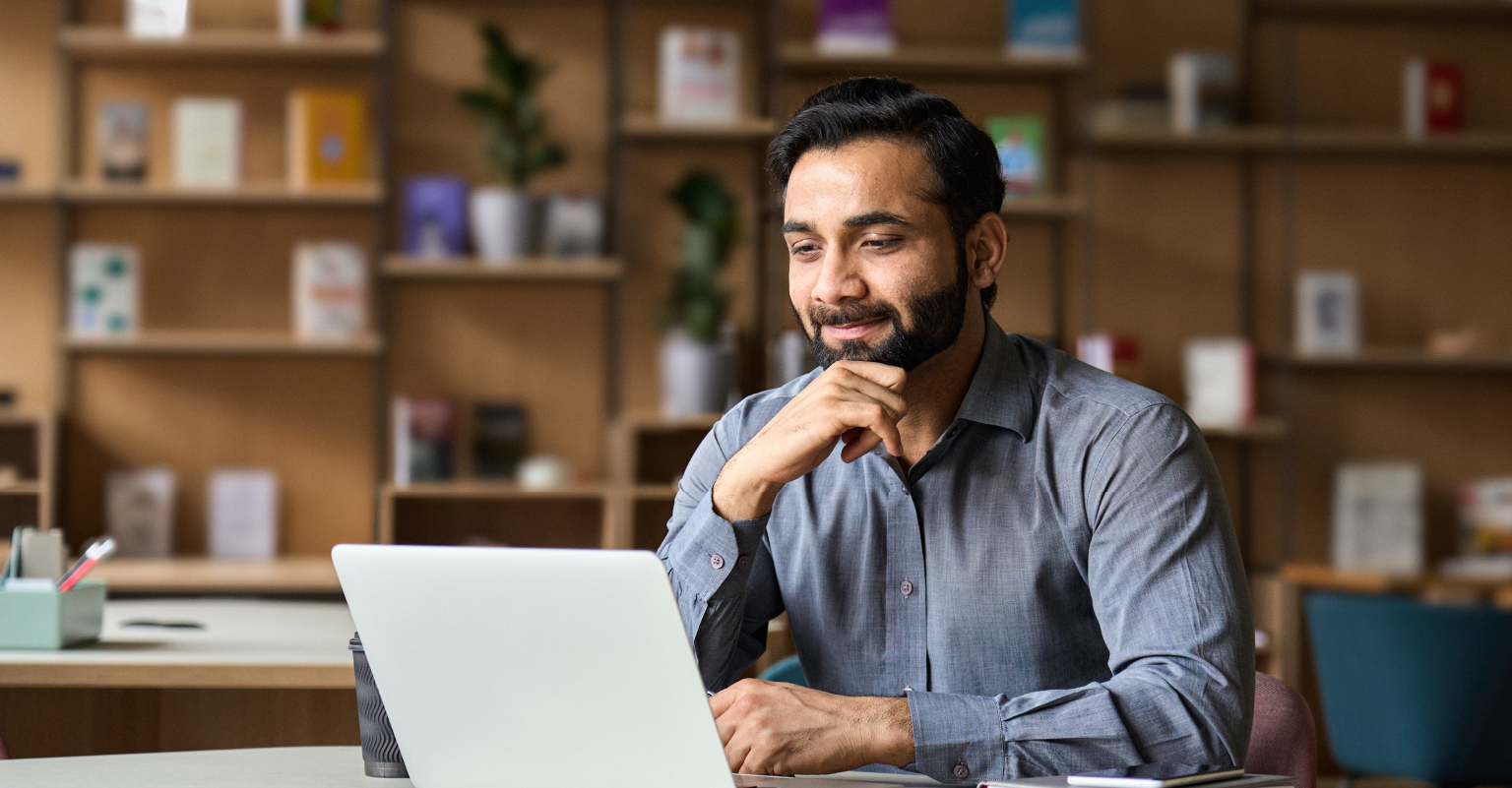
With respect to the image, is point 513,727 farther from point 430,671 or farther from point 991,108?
point 991,108

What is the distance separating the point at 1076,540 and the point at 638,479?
2868 millimetres

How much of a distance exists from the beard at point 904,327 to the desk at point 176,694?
34.2 inches

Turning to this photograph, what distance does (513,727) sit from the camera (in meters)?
1.09

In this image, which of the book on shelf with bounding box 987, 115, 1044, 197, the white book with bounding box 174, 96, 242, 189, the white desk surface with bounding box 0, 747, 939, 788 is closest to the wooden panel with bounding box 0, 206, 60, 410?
the white book with bounding box 174, 96, 242, 189

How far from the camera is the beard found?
4.89 feet

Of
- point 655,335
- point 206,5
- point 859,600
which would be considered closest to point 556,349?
point 655,335

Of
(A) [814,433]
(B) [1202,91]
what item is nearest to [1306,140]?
(B) [1202,91]

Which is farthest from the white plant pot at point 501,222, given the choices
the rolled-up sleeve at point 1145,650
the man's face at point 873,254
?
the rolled-up sleeve at point 1145,650

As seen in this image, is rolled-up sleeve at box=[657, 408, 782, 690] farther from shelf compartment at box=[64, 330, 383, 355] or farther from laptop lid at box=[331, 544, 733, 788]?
shelf compartment at box=[64, 330, 383, 355]

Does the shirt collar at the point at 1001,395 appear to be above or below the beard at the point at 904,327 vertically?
below

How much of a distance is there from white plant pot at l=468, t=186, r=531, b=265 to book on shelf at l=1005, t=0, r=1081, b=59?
1.53 metres

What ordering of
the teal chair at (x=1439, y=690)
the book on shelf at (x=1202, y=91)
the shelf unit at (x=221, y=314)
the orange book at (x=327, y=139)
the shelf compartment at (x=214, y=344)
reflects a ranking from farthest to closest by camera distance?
1. the book on shelf at (x=1202, y=91)
2. the shelf unit at (x=221, y=314)
3. the orange book at (x=327, y=139)
4. the shelf compartment at (x=214, y=344)
5. the teal chair at (x=1439, y=690)

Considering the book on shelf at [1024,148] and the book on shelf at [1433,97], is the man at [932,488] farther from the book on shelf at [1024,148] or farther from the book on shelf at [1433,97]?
the book on shelf at [1433,97]

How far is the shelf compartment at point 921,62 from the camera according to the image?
14.1 feet
